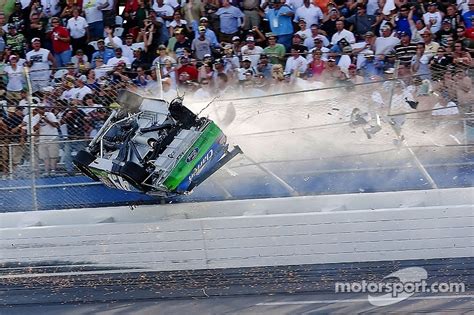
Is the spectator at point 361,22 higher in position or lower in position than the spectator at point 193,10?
lower

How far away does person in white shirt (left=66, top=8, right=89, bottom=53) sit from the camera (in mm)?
17031

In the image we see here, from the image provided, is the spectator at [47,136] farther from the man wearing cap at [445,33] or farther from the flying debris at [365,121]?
the man wearing cap at [445,33]

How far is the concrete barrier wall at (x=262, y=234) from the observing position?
1216cm

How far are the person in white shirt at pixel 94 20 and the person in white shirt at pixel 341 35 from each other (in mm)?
3862

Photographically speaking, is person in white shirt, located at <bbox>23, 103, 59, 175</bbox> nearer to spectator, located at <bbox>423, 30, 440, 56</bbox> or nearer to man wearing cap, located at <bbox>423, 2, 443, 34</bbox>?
spectator, located at <bbox>423, 30, 440, 56</bbox>

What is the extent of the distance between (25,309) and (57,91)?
320 cm

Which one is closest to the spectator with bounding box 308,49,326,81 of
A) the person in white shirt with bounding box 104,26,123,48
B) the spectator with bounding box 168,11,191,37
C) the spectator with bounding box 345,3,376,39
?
the spectator with bounding box 345,3,376,39

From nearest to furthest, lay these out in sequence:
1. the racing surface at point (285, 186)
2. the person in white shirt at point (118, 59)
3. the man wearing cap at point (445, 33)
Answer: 1. the racing surface at point (285, 186)
2. the man wearing cap at point (445, 33)
3. the person in white shirt at point (118, 59)

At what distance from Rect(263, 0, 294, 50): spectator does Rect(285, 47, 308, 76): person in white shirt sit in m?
1.38

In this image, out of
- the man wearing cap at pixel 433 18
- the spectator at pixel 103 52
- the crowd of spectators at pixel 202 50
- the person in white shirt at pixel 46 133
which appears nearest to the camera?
the person in white shirt at pixel 46 133

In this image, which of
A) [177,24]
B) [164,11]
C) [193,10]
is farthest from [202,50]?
[164,11]

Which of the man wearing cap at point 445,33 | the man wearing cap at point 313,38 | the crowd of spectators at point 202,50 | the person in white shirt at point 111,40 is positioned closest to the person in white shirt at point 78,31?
the crowd of spectators at point 202,50

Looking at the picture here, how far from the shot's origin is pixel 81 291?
484 inches

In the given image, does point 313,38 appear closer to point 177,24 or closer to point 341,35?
point 341,35
